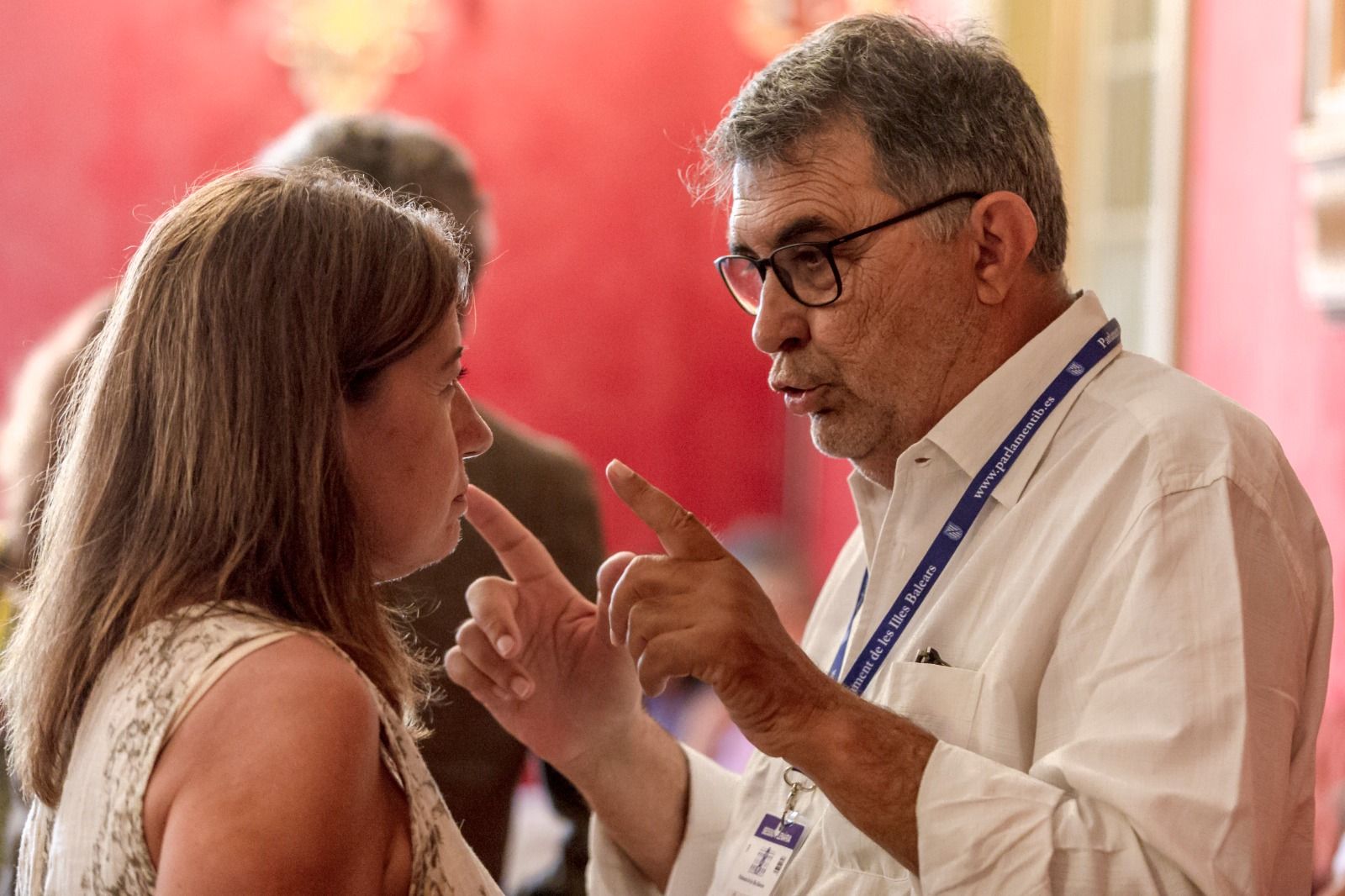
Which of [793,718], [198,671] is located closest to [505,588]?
[793,718]

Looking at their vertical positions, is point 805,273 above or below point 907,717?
above

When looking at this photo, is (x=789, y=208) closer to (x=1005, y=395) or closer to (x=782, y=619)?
(x=1005, y=395)

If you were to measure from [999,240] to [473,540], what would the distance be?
1033 millimetres

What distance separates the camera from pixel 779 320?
178 cm

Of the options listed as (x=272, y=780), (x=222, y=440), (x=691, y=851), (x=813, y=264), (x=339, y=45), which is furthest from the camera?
(x=339, y=45)

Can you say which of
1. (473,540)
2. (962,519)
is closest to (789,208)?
(962,519)

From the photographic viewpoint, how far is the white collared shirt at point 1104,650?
52.6 inches

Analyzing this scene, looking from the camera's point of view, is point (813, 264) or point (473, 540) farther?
point (473, 540)

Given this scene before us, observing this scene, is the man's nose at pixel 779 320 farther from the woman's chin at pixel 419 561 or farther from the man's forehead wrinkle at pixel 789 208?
the woman's chin at pixel 419 561

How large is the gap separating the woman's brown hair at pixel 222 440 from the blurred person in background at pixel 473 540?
2.90 feet

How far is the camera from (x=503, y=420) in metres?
2.47

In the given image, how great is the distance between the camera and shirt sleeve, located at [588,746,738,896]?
1.96m

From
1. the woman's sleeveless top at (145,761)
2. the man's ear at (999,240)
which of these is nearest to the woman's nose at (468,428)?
the woman's sleeveless top at (145,761)

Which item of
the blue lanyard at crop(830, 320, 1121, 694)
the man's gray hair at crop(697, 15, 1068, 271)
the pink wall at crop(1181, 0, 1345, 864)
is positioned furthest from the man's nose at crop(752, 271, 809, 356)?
the pink wall at crop(1181, 0, 1345, 864)
